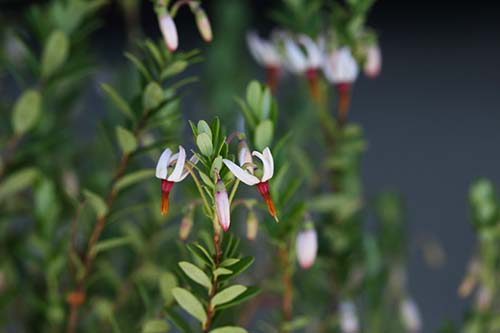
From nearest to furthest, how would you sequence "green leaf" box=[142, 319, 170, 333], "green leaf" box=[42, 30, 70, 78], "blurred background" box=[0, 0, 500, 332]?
"green leaf" box=[142, 319, 170, 333]
"green leaf" box=[42, 30, 70, 78]
"blurred background" box=[0, 0, 500, 332]

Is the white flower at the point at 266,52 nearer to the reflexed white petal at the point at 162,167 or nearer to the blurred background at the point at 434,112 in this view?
the reflexed white petal at the point at 162,167

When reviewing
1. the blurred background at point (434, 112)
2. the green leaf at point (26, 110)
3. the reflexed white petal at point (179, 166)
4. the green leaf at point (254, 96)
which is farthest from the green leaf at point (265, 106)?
the blurred background at point (434, 112)

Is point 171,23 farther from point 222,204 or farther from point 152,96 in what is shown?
point 222,204

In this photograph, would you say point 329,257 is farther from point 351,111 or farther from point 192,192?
point 351,111

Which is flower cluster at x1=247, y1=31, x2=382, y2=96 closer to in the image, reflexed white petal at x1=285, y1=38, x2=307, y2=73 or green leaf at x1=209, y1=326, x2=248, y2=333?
reflexed white petal at x1=285, y1=38, x2=307, y2=73

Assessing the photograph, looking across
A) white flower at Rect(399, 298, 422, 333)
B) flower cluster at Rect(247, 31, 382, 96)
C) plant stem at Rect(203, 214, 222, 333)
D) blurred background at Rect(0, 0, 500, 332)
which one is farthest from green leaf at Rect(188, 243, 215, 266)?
blurred background at Rect(0, 0, 500, 332)

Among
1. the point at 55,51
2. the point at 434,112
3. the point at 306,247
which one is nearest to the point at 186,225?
the point at 306,247
